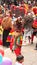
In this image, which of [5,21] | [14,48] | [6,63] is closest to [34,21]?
[5,21]

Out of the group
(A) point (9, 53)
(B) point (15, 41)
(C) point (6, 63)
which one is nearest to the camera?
(C) point (6, 63)

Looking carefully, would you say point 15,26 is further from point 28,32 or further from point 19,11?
point 19,11

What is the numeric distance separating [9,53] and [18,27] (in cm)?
153

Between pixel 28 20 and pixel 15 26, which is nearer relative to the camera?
pixel 15 26

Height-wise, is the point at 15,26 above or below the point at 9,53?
above

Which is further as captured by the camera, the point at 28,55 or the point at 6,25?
the point at 6,25

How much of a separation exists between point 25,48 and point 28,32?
80 centimetres

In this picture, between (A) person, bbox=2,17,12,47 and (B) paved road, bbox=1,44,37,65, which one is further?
(A) person, bbox=2,17,12,47

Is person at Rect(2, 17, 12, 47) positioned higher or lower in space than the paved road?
higher

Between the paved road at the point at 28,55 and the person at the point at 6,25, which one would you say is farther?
the person at the point at 6,25

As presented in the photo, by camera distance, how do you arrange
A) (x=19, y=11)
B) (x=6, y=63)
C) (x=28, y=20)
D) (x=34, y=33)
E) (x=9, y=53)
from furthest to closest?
(x=19, y=11), (x=34, y=33), (x=28, y=20), (x=9, y=53), (x=6, y=63)

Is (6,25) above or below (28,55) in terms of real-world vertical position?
above

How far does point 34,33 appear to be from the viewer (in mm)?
12227

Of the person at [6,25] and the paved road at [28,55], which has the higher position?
the person at [6,25]
